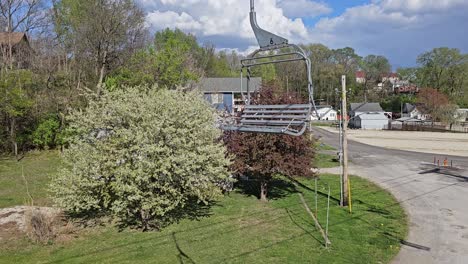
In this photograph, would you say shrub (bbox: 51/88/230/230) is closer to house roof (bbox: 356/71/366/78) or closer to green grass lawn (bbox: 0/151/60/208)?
green grass lawn (bbox: 0/151/60/208)

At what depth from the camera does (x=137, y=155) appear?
10680 millimetres

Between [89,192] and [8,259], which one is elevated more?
[89,192]

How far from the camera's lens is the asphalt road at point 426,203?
1012 cm

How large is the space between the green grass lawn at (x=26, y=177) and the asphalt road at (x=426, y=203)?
Result: 12.0 m

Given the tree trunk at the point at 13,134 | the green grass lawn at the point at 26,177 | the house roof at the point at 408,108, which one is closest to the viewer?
the green grass lawn at the point at 26,177

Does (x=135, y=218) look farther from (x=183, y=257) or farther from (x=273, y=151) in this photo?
(x=273, y=151)

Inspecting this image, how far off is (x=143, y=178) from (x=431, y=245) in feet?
26.9

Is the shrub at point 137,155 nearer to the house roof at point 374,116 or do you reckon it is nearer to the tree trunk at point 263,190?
the tree trunk at point 263,190

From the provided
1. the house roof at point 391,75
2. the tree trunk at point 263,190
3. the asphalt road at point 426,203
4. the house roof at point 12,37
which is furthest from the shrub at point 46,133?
the house roof at point 391,75

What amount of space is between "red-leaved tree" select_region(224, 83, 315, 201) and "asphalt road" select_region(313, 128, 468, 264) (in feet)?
14.4

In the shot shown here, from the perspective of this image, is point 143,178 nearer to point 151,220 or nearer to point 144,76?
point 151,220

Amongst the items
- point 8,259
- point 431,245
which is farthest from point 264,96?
point 8,259

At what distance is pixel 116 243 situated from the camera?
→ 35.1 ft

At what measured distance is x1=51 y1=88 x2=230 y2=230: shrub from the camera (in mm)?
10625
